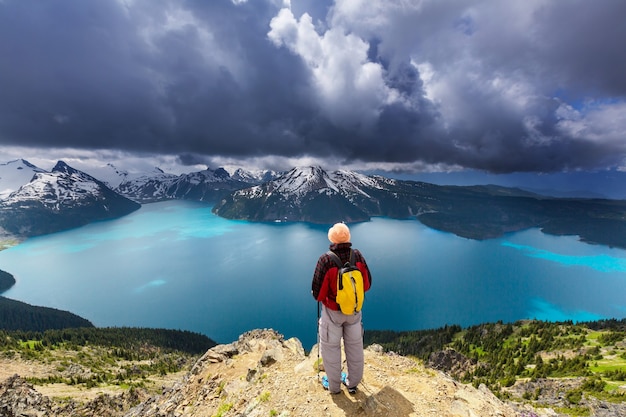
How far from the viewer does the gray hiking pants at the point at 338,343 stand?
21.8 ft

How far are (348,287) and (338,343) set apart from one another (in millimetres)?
1620

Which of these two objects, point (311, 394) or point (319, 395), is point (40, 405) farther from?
point (319, 395)

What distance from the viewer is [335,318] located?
21.6ft

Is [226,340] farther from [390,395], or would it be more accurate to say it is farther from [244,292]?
[390,395]

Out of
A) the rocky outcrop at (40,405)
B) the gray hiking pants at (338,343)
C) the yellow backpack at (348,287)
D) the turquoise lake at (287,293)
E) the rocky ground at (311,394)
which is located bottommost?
the turquoise lake at (287,293)

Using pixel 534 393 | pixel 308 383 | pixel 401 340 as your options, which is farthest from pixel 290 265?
pixel 308 383

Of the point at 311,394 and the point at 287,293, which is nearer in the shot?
the point at 311,394

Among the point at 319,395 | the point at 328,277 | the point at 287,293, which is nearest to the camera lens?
the point at 328,277

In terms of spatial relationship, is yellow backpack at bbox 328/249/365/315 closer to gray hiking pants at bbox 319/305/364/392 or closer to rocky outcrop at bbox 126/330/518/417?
gray hiking pants at bbox 319/305/364/392

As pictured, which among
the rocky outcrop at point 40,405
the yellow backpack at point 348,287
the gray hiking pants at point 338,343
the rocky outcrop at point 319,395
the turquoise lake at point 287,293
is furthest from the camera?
the turquoise lake at point 287,293

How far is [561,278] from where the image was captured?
581 feet

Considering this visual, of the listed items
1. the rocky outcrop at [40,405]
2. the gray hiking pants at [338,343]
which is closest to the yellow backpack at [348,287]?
the gray hiking pants at [338,343]

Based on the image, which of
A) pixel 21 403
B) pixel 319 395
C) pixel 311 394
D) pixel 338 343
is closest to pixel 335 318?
pixel 338 343

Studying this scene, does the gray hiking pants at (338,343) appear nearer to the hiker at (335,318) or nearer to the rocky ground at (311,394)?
the hiker at (335,318)
